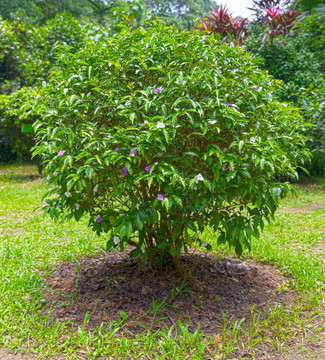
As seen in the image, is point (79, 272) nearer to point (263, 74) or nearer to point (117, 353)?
point (117, 353)

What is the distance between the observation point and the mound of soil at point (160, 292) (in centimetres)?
235

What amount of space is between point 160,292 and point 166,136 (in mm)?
1265

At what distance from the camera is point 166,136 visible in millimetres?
1898

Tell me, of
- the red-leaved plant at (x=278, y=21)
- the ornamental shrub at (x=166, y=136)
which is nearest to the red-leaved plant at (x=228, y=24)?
the red-leaved plant at (x=278, y=21)

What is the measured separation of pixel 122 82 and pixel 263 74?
40.8 inches

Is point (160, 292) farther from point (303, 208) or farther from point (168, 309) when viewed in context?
point (303, 208)

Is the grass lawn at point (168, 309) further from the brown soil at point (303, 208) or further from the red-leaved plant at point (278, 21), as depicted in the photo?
the red-leaved plant at point (278, 21)

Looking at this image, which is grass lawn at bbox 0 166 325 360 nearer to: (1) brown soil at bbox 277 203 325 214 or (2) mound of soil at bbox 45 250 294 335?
(2) mound of soil at bbox 45 250 294 335

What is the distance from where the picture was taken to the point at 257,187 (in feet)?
7.22

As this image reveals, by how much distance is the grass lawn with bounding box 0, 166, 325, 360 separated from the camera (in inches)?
80.7

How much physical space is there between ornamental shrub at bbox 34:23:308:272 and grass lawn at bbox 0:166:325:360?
45 centimetres

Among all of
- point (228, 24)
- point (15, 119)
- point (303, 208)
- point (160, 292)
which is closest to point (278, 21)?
point (228, 24)

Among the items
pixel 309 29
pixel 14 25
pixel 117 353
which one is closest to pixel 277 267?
pixel 117 353

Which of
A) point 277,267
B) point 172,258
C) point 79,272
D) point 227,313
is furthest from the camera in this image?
point 277,267
